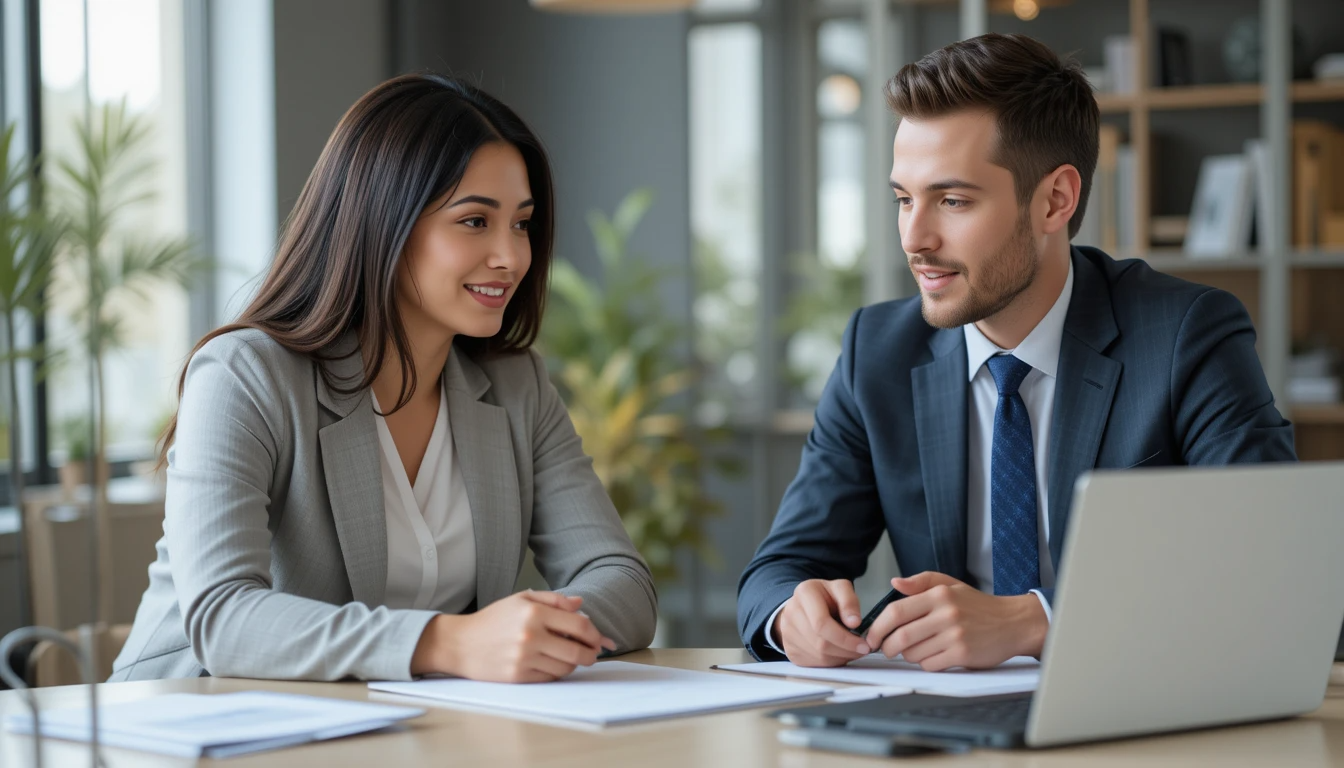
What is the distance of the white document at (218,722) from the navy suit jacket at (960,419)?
60 centimetres

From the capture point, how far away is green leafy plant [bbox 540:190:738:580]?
15.7ft

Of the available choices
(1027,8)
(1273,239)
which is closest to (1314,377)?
(1273,239)

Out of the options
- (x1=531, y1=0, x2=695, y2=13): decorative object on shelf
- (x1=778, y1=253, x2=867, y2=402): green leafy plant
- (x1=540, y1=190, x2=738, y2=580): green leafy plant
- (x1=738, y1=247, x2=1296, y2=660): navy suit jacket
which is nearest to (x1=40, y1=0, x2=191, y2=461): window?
(x1=531, y1=0, x2=695, y2=13): decorative object on shelf

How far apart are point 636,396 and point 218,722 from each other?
3.60m

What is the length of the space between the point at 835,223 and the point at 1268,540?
383cm

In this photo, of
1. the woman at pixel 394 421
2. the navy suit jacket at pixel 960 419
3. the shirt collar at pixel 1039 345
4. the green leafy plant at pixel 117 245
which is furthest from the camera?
the green leafy plant at pixel 117 245

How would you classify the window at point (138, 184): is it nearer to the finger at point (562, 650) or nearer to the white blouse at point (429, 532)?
the white blouse at point (429, 532)

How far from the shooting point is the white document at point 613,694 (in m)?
1.25

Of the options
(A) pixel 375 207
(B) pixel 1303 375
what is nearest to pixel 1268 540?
(A) pixel 375 207

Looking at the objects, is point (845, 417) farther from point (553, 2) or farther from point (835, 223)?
point (835, 223)

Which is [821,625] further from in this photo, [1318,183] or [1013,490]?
[1318,183]

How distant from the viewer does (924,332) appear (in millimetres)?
2025

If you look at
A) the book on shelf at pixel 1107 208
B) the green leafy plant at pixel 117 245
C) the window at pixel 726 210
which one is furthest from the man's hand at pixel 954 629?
the window at pixel 726 210

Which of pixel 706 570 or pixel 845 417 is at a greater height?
pixel 845 417
